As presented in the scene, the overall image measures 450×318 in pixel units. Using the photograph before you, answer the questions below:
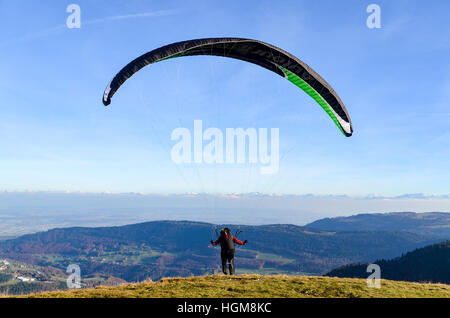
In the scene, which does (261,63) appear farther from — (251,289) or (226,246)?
(251,289)

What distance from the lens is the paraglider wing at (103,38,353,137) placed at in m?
14.9

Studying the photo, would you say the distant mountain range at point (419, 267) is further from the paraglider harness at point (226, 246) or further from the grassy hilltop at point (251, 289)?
the paraglider harness at point (226, 246)

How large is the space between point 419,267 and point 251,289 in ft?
665

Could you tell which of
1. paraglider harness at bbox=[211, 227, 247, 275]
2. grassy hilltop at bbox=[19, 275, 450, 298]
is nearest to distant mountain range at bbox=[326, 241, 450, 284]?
grassy hilltop at bbox=[19, 275, 450, 298]

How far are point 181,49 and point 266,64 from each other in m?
6.13

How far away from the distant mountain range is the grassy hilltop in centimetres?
14274

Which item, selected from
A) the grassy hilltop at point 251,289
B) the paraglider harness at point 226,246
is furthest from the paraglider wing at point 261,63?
the paraglider harness at point 226,246

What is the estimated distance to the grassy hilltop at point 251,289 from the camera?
460 inches

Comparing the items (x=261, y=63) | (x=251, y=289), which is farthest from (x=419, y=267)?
(x=251, y=289)

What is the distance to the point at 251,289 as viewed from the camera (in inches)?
500

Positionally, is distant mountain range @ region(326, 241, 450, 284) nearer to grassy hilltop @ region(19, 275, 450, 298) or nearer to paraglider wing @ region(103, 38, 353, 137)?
paraglider wing @ region(103, 38, 353, 137)

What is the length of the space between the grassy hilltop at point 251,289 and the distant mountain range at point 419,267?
14274 cm
